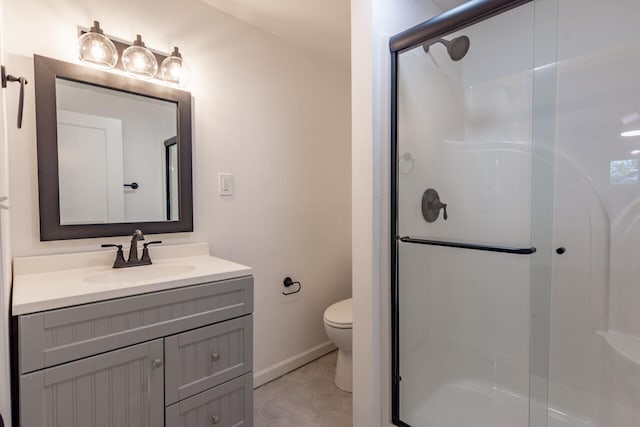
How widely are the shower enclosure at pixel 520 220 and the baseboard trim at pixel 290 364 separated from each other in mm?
849

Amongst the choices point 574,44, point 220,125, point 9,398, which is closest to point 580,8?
point 574,44

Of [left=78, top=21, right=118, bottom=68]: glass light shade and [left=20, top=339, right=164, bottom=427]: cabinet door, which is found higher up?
[left=78, top=21, right=118, bottom=68]: glass light shade

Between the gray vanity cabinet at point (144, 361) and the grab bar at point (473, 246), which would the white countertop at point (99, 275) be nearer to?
the gray vanity cabinet at point (144, 361)

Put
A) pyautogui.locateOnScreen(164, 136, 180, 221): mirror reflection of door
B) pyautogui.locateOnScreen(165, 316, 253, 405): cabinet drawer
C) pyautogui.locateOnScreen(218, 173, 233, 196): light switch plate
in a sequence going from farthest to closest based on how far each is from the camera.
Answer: pyautogui.locateOnScreen(218, 173, 233, 196): light switch plate → pyautogui.locateOnScreen(164, 136, 180, 221): mirror reflection of door → pyautogui.locateOnScreen(165, 316, 253, 405): cabinet drawer

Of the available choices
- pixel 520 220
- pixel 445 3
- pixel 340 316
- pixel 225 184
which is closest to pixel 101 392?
pixel 225 184

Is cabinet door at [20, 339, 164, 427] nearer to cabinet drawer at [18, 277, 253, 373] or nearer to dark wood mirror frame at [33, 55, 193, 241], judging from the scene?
cabinet drawer at [18, 277, 253, 373]

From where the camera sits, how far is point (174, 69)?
1.60m

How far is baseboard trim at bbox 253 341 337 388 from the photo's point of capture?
78.9 inches

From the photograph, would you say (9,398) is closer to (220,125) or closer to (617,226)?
(220,125)

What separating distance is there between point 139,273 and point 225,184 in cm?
69

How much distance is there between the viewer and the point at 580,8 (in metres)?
1.62

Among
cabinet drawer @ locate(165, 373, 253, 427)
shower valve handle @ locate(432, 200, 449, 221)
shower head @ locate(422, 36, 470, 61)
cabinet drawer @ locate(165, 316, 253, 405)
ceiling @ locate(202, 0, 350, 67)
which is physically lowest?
cabinet drawer @ locate(165, 373, 253, 427)

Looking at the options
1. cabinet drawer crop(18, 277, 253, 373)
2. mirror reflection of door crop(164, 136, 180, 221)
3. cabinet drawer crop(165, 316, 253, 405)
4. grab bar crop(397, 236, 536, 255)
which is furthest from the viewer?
mirror reflection of door crop(164, 136, 180, 221)

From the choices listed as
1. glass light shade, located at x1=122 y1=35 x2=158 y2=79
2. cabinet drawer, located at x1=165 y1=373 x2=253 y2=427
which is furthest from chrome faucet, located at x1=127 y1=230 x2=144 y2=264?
glass light shade, located at x1=122 y1=35 x2=158 y2=79
